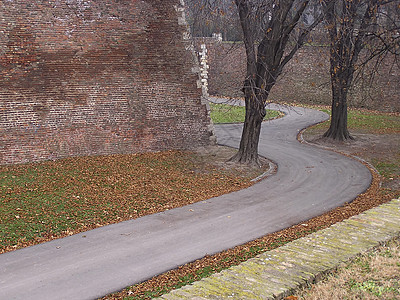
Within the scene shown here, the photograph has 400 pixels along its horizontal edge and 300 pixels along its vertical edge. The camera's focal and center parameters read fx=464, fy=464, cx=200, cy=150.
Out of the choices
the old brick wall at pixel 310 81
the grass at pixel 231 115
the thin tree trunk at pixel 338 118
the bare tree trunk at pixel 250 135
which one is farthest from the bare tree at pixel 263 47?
the grass at pixel 231 115

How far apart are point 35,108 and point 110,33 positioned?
12.7 feet

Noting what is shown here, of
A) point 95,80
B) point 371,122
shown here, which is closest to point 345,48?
point 371,122

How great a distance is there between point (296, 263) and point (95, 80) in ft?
41.3

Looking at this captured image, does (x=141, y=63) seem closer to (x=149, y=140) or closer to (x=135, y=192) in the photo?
(x=149, y=140)

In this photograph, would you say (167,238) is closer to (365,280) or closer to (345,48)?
(365,280)

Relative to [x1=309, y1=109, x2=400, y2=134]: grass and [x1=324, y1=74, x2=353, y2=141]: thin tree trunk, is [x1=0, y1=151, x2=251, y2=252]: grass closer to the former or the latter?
[x1=324, y1=74, x2=353, y2=141]: thin tree trunk

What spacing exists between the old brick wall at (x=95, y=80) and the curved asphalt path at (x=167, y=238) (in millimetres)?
5025

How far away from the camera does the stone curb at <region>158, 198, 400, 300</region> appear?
15.3 ft

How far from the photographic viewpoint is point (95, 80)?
1638 cm

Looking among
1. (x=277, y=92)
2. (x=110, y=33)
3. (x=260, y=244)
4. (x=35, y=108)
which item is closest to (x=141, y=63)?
(x=110, y=33)

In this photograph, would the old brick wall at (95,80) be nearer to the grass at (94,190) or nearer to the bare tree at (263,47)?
the grass at (94,190)

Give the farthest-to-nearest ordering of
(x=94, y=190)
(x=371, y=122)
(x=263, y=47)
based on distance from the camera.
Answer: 1. (x=371, y=122)
2. (x=263, y=47)
3. (x=94, y=190)

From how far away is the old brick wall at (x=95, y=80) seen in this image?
15.3 meters

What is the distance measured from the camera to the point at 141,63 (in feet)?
56.1
